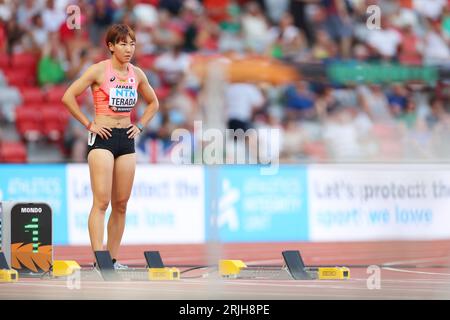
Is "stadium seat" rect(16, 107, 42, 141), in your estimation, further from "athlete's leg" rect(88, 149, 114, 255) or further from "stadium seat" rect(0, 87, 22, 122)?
"athlete's leg" rect(88, 149, 114, 255)

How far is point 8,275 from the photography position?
8.86 meters

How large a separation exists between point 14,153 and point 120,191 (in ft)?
17.2

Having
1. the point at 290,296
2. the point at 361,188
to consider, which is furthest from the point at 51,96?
the point at 290,296

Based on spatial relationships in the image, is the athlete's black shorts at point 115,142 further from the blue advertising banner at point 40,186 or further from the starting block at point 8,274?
the blue advertising banner at point 40,186

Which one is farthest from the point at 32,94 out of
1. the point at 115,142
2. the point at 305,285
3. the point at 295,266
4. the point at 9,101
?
the point at 305,285

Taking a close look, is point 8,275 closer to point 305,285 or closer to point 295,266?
point 295,266

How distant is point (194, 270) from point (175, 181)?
571 centimetres

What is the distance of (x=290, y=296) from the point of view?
7270 mm

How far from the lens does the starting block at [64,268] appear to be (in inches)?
344

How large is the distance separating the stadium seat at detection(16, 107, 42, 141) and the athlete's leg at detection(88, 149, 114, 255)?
5.02 m

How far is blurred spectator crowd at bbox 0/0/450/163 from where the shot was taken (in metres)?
10.1

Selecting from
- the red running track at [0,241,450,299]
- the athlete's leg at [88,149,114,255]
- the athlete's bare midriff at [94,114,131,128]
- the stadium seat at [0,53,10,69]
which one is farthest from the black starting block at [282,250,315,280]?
the stadium seat at [0,53,10,69]

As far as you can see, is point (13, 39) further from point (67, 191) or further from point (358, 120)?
point (358, 120)

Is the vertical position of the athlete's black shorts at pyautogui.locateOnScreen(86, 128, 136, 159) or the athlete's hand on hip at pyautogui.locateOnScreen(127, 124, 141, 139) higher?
the athlete's hand on hip at pyautogui.locateOnScreen(127, 124, 141, 139)
